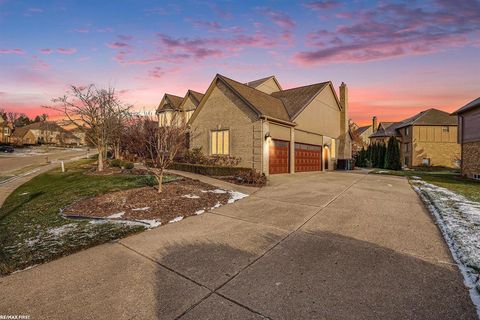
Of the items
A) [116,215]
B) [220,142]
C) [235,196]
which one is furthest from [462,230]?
[220,142]

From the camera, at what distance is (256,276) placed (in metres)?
3.72

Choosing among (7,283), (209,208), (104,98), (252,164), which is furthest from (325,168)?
(7,283)

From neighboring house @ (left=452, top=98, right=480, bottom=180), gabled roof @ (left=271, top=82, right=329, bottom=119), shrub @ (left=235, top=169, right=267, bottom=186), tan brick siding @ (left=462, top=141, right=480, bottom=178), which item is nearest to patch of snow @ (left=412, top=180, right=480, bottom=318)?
shrub @ (left=235, top=169, right=267, bottom=186)

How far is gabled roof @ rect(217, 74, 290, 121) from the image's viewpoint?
1666cm

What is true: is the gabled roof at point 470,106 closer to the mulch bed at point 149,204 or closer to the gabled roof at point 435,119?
the gabled roof at point 435,119

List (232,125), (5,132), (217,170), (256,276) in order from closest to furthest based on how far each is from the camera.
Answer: (256,276) < (217,170) < (232,125) < (5,132)

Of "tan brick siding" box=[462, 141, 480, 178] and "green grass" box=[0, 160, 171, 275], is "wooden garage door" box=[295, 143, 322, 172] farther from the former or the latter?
"green grass" box=[0, 160, 171, 275]

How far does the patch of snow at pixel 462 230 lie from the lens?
3653 mm

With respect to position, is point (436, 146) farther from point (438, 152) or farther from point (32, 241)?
point (32, 241)

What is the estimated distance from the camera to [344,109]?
27.2 meters

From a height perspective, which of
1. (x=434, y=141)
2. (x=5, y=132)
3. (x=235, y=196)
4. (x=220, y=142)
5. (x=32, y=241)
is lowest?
(x=32, y=241)

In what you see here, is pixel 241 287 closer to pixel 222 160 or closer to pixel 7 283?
pixel 7 283

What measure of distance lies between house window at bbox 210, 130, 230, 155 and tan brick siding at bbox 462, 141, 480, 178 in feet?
61.7

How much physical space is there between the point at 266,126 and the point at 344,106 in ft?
50.8
